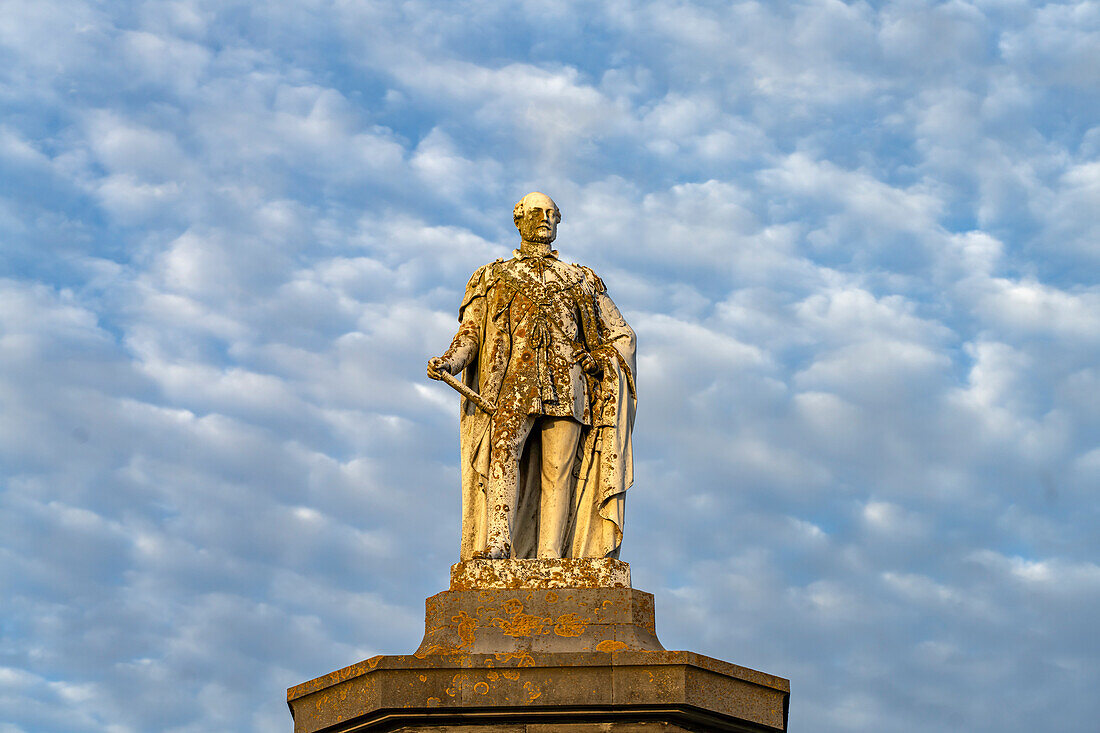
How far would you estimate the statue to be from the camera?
13953 millimetres

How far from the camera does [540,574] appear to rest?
43.6 feet

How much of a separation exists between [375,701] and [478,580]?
1.62 m

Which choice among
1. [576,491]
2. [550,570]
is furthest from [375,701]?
[576,491]

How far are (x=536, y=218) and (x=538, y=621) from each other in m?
4.21

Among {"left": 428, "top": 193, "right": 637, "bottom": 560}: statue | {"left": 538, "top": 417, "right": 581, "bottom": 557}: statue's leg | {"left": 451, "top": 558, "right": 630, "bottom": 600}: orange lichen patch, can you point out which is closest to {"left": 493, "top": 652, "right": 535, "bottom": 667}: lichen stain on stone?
{"left": 451, "top": 558, "right": 630, "bottom": 600}: orange lichen patch

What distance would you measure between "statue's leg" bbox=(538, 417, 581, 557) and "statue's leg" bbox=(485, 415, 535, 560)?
215 millimetres

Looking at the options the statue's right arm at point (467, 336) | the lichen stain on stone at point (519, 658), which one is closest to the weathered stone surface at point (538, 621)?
the lichen stain on stone at point (519, 658)

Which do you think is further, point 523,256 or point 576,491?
point 523,256

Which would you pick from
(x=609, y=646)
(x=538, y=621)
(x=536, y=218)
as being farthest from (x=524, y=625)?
(x=536, y=218)

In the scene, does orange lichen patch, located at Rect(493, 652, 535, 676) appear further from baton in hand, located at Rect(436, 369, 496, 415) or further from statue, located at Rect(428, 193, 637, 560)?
baton in hand, located at Rect(436, 369, 496, 415)

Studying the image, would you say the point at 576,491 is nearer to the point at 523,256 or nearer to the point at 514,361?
the point at 514,361

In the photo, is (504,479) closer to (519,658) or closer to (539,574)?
(539,574)

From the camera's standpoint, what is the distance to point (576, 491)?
14203 millimetres

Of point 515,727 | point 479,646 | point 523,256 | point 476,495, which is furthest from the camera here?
point 523,256
